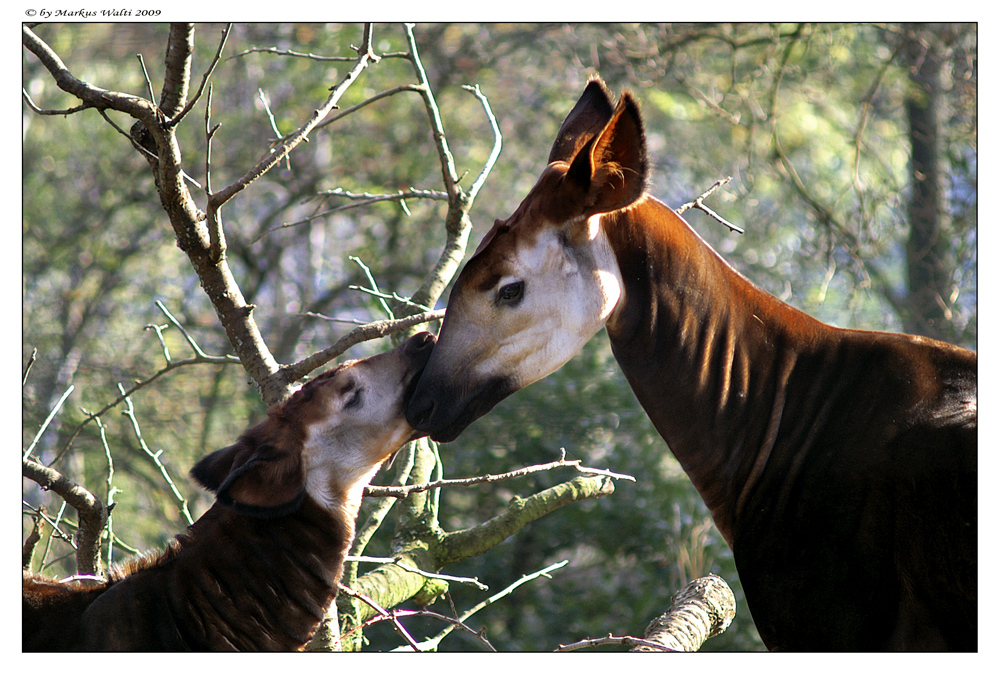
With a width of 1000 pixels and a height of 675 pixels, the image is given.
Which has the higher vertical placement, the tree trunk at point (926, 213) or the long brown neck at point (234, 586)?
the tree trunk at point (926, 213)

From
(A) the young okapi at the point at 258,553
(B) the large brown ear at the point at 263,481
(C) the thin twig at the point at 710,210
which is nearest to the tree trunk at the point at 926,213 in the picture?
(C) the thin twig at the point at 710,210

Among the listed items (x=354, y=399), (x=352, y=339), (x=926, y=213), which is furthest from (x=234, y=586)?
(x=926, y=213)

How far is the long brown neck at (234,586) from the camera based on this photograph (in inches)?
91.7

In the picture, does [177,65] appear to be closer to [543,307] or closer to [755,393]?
[543,307]

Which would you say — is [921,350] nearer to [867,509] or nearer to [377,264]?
[867,509]

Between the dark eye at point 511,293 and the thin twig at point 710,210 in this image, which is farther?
the thin twig at point 710,210

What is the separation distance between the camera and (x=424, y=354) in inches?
102

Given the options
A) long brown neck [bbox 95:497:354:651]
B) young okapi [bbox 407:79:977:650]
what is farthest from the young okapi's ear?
long brown neck [bbox 95:497:354:651]

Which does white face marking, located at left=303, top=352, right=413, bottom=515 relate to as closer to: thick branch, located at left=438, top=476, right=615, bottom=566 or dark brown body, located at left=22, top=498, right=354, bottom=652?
dark brown body, located at left=22, top=498, right=354, bottom=652

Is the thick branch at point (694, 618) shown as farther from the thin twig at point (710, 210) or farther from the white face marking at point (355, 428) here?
the thin twig at point (710, 210)

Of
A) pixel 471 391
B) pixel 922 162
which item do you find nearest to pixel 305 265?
pixel 922 162

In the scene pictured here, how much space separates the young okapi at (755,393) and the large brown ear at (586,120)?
0.06 metres
